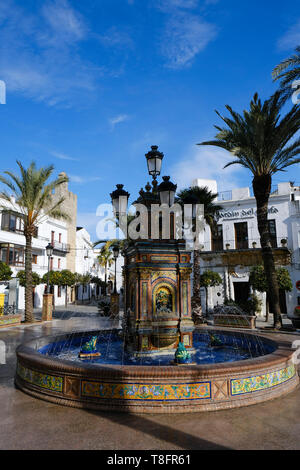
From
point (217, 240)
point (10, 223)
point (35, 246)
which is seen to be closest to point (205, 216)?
point (217, 240)

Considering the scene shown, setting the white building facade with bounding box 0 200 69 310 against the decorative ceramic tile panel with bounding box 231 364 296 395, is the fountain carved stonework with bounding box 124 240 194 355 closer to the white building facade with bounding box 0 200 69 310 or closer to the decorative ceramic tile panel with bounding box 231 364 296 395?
the decorative ceramic tile panel with bounding box 231 364 296 395

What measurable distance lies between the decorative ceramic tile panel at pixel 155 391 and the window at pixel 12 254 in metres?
29.2

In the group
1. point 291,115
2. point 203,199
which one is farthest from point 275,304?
point 291,115

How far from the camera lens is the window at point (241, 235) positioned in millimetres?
27453

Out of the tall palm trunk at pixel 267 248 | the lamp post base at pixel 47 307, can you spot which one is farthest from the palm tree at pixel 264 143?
the lamp post base at pixel 47 307

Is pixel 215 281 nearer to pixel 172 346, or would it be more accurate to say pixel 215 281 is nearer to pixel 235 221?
pixel 235 221

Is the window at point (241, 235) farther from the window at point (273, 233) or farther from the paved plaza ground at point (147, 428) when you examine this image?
the paved plaza ground at point (147, 428)

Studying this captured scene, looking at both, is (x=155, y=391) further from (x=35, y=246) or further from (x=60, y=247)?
(x=60, y=247)

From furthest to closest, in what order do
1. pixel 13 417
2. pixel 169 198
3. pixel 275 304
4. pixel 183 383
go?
1. pixel 275 304
2. pixel 169 198
3. pixel 183 383
4. pixel 13 417

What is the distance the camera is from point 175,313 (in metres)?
8.35

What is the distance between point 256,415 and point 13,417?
361 cm

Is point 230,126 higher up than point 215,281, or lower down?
higher up

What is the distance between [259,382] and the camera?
546cm
